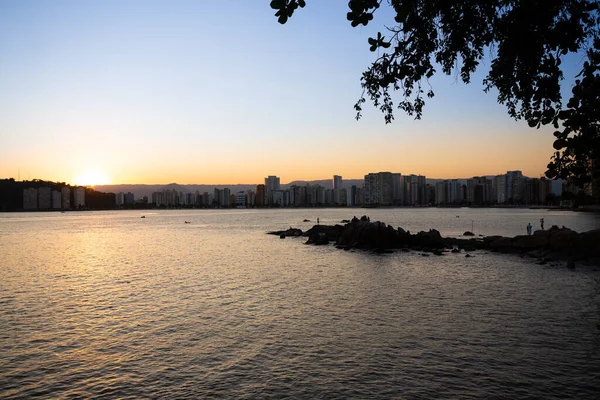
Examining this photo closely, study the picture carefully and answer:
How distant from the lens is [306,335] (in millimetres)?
20438

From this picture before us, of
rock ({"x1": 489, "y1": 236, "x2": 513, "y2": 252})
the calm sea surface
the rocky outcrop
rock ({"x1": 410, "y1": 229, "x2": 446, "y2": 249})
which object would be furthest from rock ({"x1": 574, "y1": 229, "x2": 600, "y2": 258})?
rock ({"x1": 410, "y1": 229, "x2": 446, "y2": 249})

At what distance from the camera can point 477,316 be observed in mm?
23469

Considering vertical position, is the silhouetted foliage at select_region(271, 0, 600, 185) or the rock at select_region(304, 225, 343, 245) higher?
the silhouetted foliage at select_region(271, 0, 600, 185)

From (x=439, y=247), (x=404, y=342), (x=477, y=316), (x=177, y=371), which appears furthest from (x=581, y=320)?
(x=439, y=247)

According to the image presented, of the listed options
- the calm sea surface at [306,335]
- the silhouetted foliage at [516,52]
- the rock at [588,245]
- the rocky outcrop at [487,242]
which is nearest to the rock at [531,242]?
the rocky outcrop at [487,242]

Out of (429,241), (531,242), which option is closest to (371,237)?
(429,241)

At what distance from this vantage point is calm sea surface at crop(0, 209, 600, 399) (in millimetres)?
14602

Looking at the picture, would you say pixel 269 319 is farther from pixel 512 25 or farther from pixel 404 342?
pixel 512 25

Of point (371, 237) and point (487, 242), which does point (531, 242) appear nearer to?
point (487, 242)

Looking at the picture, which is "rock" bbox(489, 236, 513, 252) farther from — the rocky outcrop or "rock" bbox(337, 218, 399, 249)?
Answer: "rock" bbox(337, 218, 399, 249)

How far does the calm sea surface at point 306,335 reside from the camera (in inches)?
575

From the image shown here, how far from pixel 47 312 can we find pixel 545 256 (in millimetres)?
47847

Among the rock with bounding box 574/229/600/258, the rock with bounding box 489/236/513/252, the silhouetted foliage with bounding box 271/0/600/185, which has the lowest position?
the rock with bounding box 489/236/513/252

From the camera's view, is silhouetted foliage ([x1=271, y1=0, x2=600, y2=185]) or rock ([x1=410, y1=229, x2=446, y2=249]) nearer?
silhouetted foliage ([x1=271, y1=0, x2=600, y2=185])
